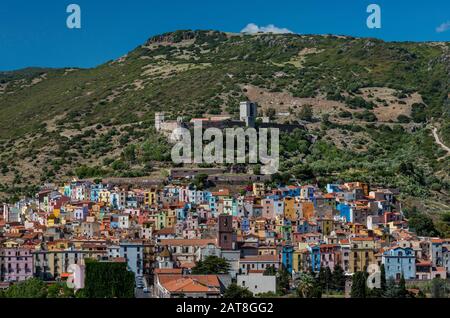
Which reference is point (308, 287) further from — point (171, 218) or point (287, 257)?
point (171, 218)

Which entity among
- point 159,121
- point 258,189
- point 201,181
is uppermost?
point 159,121

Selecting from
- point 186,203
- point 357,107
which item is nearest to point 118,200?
point 186,203

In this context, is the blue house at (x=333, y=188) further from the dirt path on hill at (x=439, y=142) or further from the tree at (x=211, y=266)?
the dirt path on hill at (x=439, y=142)

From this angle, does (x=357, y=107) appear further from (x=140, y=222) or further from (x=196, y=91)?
(x=140, y=222)

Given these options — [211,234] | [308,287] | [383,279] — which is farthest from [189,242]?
[383,279]

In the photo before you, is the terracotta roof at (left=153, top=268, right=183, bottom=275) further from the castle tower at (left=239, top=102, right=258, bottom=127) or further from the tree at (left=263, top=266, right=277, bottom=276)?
the castle tower at (left=239, top=102, right=258, bottom=127)

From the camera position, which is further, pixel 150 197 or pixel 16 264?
pixel 150 197

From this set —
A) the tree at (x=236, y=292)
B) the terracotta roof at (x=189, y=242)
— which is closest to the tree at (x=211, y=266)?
the tree at (x=236, y=292)
